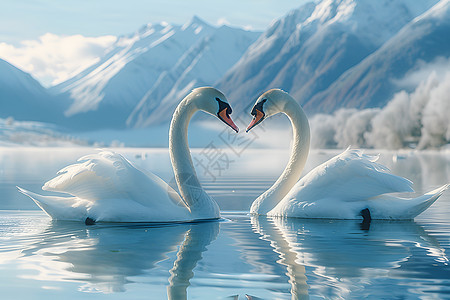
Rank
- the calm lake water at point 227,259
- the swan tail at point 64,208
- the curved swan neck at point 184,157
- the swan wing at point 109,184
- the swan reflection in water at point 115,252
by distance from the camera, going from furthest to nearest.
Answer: the curved swan neck at point 184,157 → the swan tail at point 64,208 → the swan wing at point 109,184 → the swan reflection in water at point 115,252 → the calm lake water at point 227,259

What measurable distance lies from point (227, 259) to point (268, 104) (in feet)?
21.0

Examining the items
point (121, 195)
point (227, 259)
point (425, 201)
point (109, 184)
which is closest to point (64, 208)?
point (109, 184)

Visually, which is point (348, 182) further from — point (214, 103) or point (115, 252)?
point (115, 252)

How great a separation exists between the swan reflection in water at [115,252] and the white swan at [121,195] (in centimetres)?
20

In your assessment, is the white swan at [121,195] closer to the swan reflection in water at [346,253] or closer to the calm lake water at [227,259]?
the calm lake water at [227,259]

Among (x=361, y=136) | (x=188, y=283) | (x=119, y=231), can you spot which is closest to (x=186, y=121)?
(x=119, y=231)

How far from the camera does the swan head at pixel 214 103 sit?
1322 cm

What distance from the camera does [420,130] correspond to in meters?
129

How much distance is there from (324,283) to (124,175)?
18.5 ft

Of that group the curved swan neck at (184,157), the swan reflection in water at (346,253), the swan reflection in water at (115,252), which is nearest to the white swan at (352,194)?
the swan reflection in water at (346,253)

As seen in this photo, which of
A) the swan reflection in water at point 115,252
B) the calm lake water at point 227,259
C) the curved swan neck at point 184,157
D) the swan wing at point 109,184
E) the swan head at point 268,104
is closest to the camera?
the calm lake water at point 227,259

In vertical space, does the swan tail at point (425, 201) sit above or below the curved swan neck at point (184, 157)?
below

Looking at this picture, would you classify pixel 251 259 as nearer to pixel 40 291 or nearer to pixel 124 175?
pixel 40 291

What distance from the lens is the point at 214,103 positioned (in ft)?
43.5
